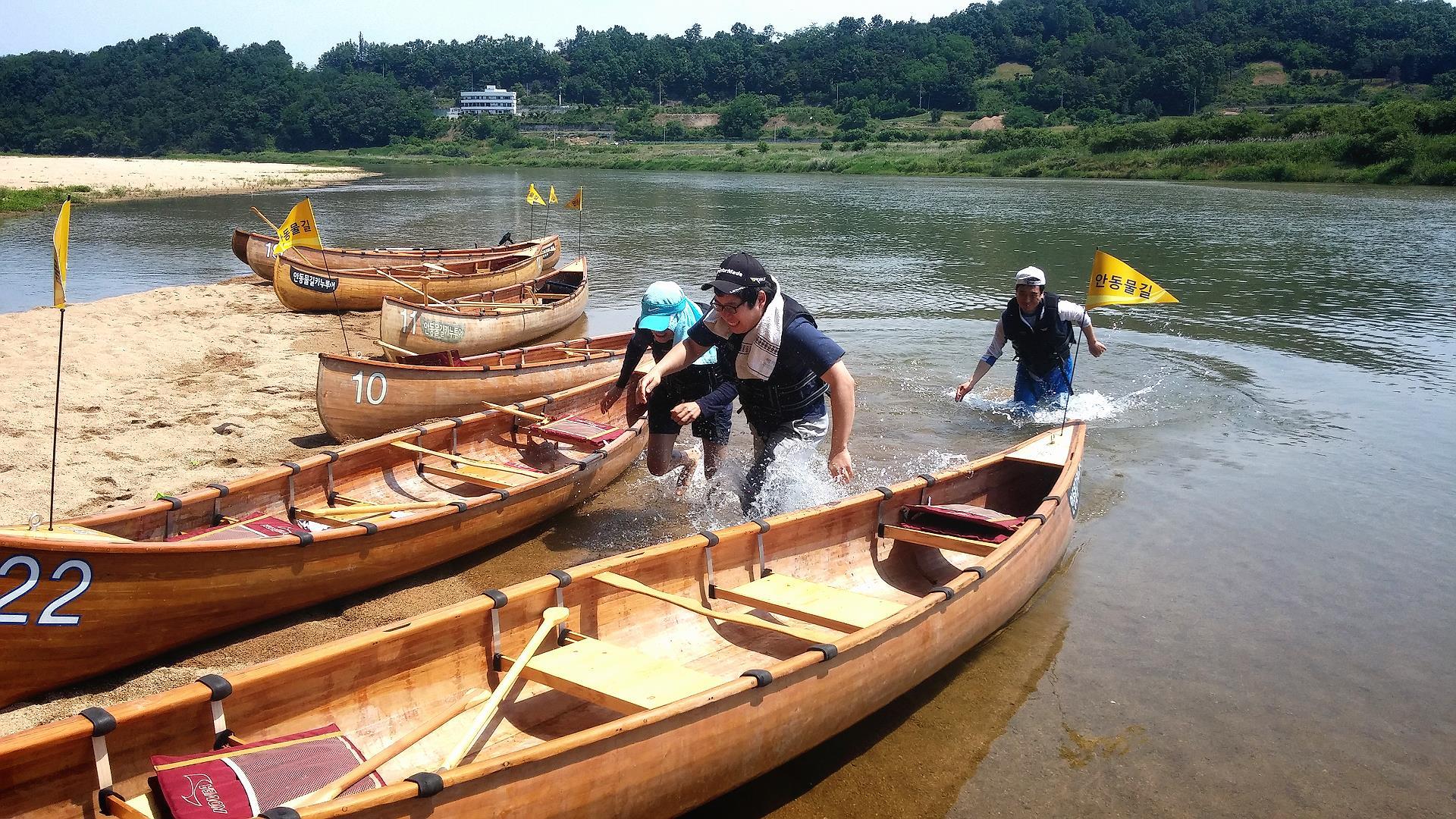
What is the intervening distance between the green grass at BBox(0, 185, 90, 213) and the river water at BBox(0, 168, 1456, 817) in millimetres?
11637

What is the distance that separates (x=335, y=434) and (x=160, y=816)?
19.9 feet

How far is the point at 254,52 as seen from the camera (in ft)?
570

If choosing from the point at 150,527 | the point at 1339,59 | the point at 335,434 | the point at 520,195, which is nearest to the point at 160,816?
the point at 150,527

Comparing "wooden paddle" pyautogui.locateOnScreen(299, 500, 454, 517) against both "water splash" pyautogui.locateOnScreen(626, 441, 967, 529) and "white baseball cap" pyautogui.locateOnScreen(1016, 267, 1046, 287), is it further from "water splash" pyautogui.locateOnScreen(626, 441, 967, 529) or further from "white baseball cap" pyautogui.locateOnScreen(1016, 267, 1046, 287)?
"white baseball cap" pyautogui.locateOnScreen(1016, 267, 1046, 287)

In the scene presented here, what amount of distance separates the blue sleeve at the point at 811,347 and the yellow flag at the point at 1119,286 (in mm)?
3290

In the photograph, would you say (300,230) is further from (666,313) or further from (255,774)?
(255,774)

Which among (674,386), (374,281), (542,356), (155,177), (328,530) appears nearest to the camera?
(328,530)

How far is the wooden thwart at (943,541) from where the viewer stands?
607 centimetres

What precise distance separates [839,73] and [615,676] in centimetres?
14836

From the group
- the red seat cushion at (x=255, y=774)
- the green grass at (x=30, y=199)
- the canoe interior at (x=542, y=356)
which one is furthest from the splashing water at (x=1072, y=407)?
the green grass at (x=30, y=199)

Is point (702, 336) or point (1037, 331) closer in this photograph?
point (702, 336)

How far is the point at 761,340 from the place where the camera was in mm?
5637

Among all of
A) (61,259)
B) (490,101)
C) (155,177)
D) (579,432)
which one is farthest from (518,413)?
(490,101)

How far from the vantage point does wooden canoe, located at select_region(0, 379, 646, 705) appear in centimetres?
462
